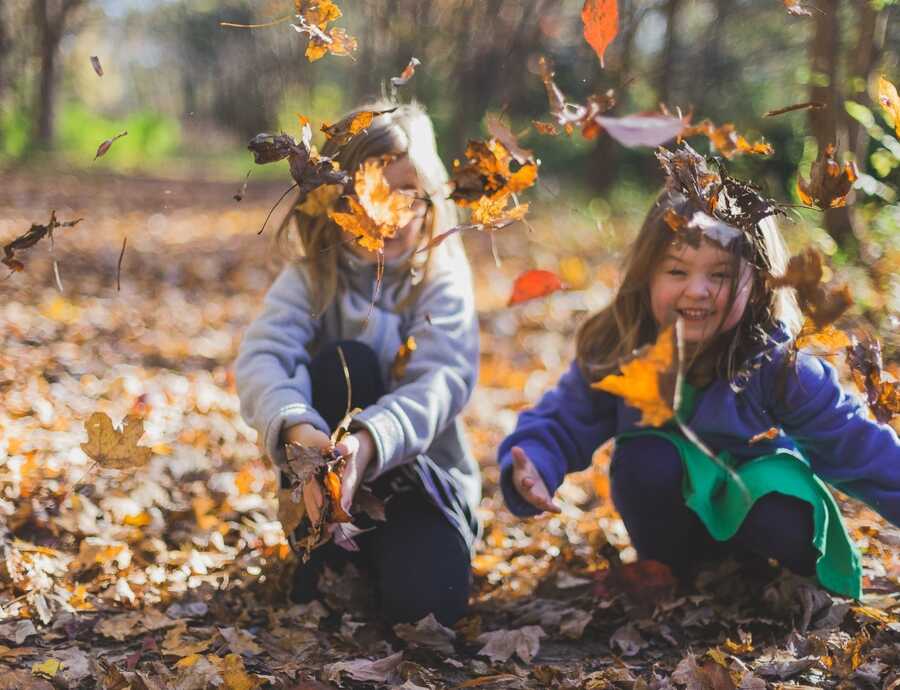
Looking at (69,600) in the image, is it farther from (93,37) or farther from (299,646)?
(93,37)

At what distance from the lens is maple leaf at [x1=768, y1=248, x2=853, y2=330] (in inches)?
57.7

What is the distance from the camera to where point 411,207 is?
2109 mm

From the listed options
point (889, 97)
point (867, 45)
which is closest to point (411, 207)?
point (889, 97)

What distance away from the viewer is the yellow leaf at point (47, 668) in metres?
1.76

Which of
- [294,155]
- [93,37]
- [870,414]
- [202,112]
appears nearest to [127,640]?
[294,155]

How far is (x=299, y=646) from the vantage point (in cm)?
199

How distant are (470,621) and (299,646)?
392 mm

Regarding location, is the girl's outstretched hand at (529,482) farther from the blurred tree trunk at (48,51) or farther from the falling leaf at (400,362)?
the blurred tree trunk at (48,51)

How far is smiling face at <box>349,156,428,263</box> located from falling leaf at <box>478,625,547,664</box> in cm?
89

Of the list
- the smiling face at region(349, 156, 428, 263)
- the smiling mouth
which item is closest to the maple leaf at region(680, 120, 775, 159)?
the smiling mouth

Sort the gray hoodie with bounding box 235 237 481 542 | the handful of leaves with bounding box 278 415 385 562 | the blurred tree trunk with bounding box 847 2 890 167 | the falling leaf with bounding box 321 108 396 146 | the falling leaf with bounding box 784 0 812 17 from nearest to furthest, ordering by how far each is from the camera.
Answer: the falling leaf with bounding box 784 0 812 17, the falling leaf with bounding box 321 108 396 146, the handful of leaves with bounding box 278 415 385 562, the gray hoodie with bounding box 235 237 481 542, the blurred tree trunk with bounding box 847 2 890 167

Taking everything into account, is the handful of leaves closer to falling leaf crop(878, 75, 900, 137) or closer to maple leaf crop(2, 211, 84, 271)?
maple leaf crop(2, 211, 84, 271)

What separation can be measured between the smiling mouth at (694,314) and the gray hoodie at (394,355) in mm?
538

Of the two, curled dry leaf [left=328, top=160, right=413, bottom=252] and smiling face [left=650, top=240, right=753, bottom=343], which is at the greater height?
curled dry leaf [left=328, top=160, right=413, bottom=252]
